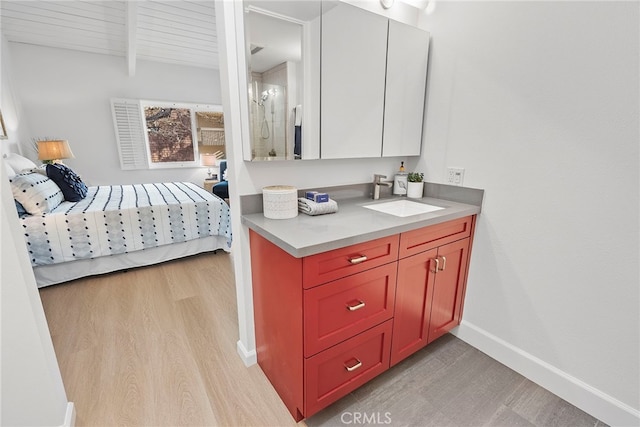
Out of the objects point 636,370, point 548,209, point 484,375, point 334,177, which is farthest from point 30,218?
point 636,370

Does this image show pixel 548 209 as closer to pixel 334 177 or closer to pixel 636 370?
pixel 636 370

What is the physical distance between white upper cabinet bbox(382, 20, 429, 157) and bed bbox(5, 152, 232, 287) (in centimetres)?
204

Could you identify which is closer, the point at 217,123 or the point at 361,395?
the point at 361,395

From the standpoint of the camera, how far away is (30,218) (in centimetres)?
231

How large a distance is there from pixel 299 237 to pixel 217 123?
5073 mm

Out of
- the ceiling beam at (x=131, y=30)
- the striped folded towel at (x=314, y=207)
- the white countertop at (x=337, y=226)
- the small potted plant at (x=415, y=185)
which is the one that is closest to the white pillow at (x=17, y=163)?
the ceiling beam at (x=131, y=30)

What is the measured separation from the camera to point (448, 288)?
5.71 ft

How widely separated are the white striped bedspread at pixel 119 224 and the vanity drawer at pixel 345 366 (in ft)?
7.14

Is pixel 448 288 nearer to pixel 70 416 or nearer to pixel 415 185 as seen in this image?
pixel 415 185

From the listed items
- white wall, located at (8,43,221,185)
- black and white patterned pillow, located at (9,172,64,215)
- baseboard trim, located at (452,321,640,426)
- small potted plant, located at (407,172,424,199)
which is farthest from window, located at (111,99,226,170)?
baseboard trim, located at (452,321,640,426)

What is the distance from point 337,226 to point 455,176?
0.96 metres

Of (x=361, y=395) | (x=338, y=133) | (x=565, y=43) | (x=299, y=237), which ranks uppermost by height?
(x=565, y=43)

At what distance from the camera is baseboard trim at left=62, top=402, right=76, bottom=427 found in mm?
1245

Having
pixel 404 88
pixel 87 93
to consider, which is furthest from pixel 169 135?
pixel 404 88
